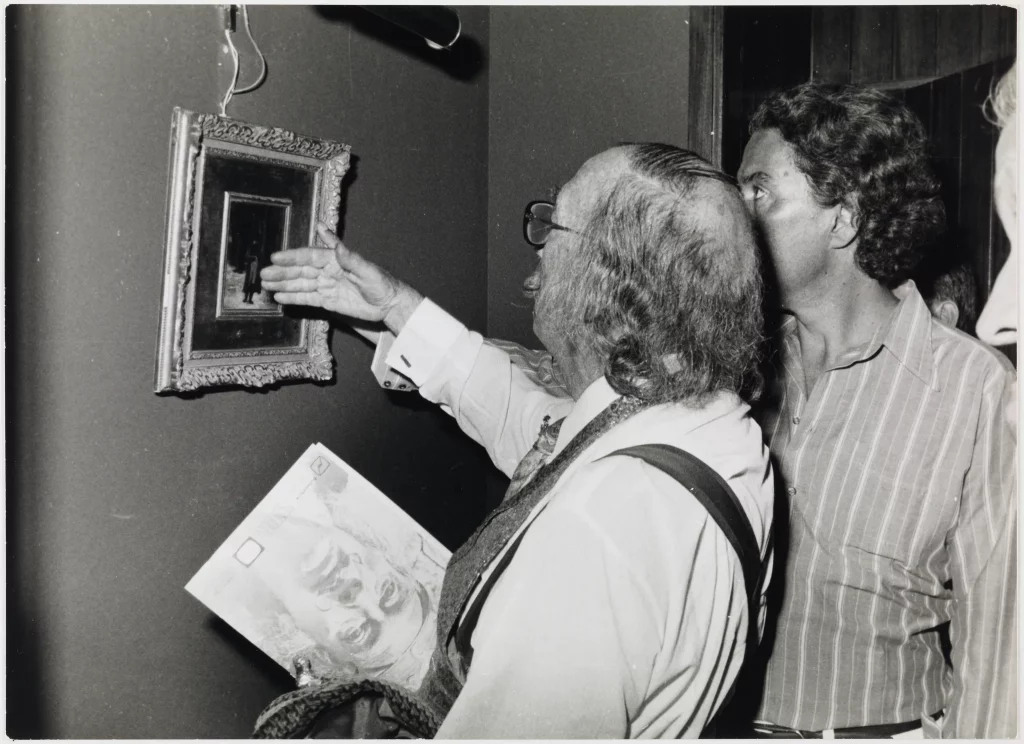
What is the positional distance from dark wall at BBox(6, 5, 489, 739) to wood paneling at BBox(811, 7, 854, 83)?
4.15 feet

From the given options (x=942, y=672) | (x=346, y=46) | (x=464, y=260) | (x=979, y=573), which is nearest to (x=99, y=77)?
(x=346, y=46)

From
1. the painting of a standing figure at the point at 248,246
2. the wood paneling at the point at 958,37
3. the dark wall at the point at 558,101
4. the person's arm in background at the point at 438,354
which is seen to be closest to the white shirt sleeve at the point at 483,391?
the person's arm in background at the point at 438,354

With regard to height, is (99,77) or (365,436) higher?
(99,77)

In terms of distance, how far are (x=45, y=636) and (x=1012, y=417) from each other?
1527mm

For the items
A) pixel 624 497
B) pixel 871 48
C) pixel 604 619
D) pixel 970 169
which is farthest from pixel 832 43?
pixel 604 619

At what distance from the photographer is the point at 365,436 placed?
158 centimetres

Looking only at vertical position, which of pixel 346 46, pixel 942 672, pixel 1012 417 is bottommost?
pixel 942 672

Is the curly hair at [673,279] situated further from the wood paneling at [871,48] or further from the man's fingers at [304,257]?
the wood paneling at [871,48]

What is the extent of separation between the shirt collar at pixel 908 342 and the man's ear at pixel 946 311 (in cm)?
32

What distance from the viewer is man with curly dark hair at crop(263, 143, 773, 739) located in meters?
0.78

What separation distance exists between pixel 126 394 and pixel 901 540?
51.4 inches

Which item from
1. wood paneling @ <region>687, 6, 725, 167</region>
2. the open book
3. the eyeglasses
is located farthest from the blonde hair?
the open book

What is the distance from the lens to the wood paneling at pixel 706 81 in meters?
1.63

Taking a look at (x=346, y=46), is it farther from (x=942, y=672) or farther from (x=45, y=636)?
(x=942, y=672)
